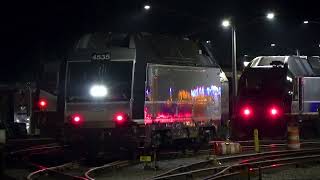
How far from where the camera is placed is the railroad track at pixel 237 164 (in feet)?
46.6

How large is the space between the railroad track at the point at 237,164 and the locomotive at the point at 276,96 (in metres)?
5.84

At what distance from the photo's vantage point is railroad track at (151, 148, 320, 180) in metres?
14.2

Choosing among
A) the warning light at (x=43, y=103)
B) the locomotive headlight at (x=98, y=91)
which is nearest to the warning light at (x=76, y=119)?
the locomotive headlight at (x=98, y=91)

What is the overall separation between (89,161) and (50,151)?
4436 millimetres

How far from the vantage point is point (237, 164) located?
52.8ft

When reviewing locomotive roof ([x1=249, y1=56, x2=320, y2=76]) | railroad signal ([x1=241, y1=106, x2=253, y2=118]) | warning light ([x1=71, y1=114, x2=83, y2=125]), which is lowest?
warning light ([x1=71, y1=114, x2=83, y2=125])

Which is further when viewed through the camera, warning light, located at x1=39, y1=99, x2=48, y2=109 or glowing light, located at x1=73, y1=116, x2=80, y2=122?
warning light, located at x1=39, y1=99, x2=48, y2=109

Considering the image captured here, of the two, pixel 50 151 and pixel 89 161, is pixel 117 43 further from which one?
pixel 50 151

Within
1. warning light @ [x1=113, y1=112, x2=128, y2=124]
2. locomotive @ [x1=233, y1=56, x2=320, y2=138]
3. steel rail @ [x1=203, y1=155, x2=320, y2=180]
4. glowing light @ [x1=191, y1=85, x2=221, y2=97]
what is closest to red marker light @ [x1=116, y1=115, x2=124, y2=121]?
warning light @ [x1=113, y1=112, x2=128, y2=124]

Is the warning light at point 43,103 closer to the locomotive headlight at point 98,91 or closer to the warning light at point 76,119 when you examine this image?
the warning light at point 76,119

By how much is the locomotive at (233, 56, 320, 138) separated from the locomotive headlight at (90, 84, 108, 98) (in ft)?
37.5

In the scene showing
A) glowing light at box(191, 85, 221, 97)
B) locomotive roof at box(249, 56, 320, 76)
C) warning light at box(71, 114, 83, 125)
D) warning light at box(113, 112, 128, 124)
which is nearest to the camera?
warning light at box(113, 112, 128, 124)

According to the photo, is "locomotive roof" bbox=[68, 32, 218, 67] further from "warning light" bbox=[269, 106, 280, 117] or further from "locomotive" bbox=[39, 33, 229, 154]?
"warning light" bbox=[269, 106, 280, 117]

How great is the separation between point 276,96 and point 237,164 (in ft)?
35.7
